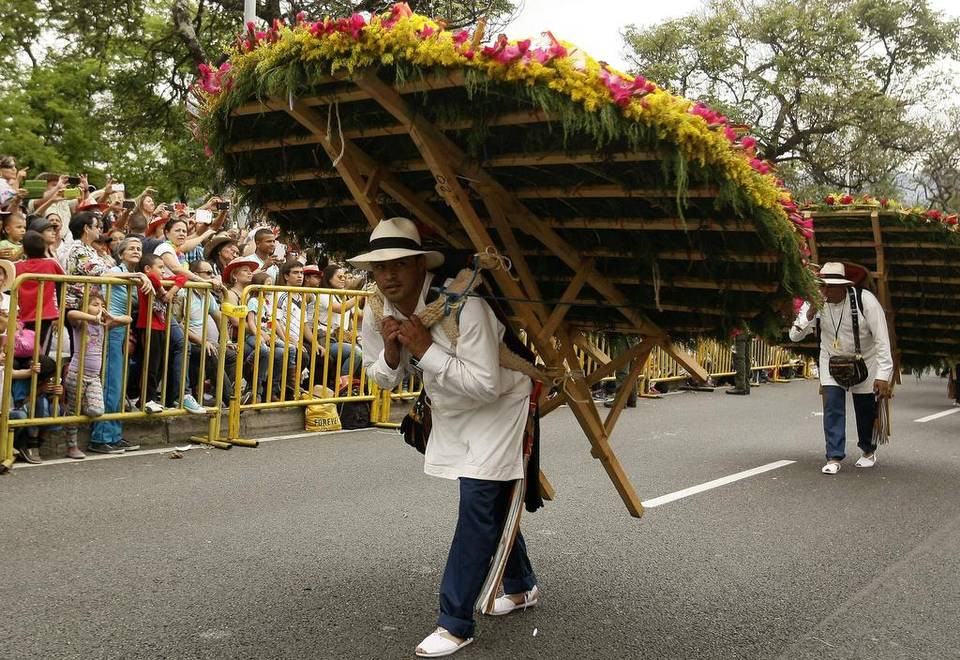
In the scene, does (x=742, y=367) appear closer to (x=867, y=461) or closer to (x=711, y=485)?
(x=867, y=461)

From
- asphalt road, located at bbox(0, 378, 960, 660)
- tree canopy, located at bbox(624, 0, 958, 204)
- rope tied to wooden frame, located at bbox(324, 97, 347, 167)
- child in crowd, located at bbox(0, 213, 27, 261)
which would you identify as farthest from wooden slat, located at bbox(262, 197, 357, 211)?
tree canopy, located at bbox(624, 0, 958, 204)

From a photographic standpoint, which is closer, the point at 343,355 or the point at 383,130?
the point at 383,130

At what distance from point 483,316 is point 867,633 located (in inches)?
94.1

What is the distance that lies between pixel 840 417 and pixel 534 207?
5.60m

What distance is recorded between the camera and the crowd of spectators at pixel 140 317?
25.7 feet

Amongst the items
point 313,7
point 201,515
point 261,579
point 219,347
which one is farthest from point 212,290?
point 313,7

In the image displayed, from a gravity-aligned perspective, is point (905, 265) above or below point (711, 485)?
above

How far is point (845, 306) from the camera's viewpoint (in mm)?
8875

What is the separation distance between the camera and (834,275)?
28.2ft

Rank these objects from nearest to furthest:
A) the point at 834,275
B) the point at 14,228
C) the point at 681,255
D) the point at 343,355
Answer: the point at 681,255, the point at 834,275, the point at 14,228, the point at 343,355

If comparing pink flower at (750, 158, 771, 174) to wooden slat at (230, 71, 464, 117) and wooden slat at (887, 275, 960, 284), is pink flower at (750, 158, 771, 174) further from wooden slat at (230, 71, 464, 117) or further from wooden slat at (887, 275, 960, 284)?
wooden slat at (887, 275, 960, 284)

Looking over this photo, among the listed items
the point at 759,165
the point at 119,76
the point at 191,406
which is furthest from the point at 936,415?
the point at 119,76

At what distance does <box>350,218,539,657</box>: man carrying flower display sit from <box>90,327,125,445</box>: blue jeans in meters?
4.96

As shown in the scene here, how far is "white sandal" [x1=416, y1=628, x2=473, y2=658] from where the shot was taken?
392 cm
